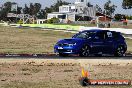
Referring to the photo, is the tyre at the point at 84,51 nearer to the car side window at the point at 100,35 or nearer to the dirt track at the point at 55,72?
the car side window at the point at 100,35

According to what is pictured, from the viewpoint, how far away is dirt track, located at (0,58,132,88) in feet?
40.3

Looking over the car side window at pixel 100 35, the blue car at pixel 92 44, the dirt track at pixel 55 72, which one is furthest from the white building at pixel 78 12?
the dirt track at pixel 55 72

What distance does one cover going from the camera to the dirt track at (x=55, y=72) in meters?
12.3

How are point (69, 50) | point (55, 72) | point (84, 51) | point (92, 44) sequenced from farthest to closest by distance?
point (92, 44) → point (84, 51) → point (69, 50) → point (55, 72)

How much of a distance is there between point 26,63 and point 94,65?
9.57 feet

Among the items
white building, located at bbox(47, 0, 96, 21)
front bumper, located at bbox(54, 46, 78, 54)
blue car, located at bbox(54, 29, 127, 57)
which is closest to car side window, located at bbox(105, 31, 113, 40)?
blue car, located at bbox(54, 29, 127, 57)

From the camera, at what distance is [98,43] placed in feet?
76.2

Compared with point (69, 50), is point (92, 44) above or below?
above

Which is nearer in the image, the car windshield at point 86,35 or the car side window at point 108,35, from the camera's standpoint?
the car windshield at point 86,35

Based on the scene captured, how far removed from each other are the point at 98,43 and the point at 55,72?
846 centimetres

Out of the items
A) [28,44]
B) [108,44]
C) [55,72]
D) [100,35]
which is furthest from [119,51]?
[28,44]

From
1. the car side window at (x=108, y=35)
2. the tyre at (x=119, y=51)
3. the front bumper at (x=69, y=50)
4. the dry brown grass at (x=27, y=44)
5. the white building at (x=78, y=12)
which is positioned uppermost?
the car side window at (x=108, y=35)

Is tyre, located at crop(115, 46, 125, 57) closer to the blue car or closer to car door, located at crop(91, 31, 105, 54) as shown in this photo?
the blue car

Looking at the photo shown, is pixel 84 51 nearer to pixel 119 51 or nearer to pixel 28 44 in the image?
pixel 119 51
